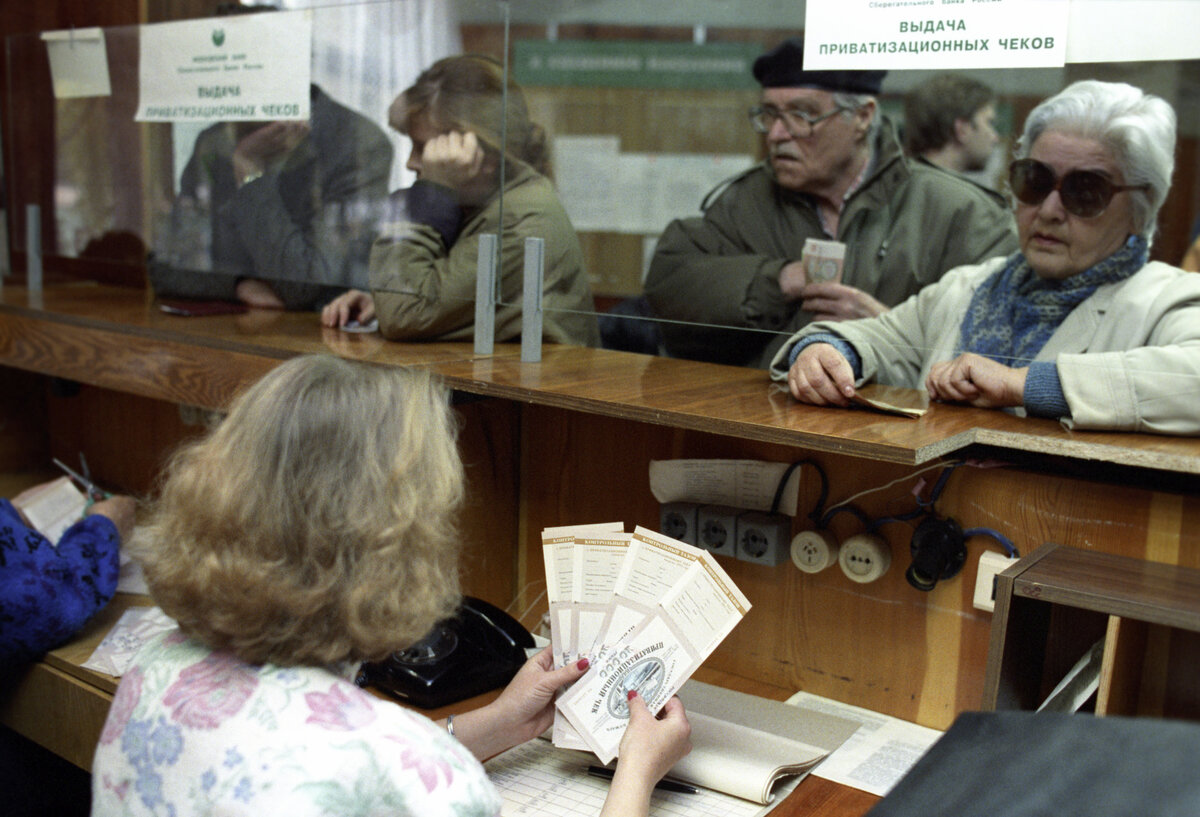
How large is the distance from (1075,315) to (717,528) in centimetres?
61

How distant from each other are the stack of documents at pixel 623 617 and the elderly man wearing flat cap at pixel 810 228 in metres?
0.52

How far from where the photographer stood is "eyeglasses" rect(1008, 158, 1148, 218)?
152 cm

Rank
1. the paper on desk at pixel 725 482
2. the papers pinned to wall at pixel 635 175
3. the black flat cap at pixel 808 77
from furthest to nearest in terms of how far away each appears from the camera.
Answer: the papers pinned to wall at pixel 635 175
the black flat cap at pixel 808 77
the paper on desk at pixel 725 482

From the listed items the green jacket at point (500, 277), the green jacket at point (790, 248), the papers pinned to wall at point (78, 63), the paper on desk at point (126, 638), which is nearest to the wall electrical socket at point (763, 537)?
the green jacket at point (790, 248)

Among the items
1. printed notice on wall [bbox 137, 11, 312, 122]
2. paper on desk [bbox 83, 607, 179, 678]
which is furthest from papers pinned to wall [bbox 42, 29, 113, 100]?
paper on desk [bbox 83, 607, 179, 678]

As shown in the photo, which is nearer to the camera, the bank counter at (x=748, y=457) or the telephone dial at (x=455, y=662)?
the bank counter at (x=748, y=457)

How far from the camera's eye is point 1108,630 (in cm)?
123

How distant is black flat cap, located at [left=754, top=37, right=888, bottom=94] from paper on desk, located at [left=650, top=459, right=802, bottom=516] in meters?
0.70

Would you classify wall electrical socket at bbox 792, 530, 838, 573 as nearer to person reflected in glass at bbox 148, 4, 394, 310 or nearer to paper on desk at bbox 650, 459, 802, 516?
paper on desk at bbox 650, 459, 802, 516

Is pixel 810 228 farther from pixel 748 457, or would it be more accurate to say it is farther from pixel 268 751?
pixel 268 751

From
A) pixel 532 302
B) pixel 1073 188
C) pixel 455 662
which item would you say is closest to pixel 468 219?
pixel 532 302

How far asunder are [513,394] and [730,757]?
0.59 metres

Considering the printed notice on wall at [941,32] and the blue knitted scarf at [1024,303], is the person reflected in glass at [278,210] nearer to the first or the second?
the printed notice on wall at [941,32]

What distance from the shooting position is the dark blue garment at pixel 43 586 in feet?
5.91
